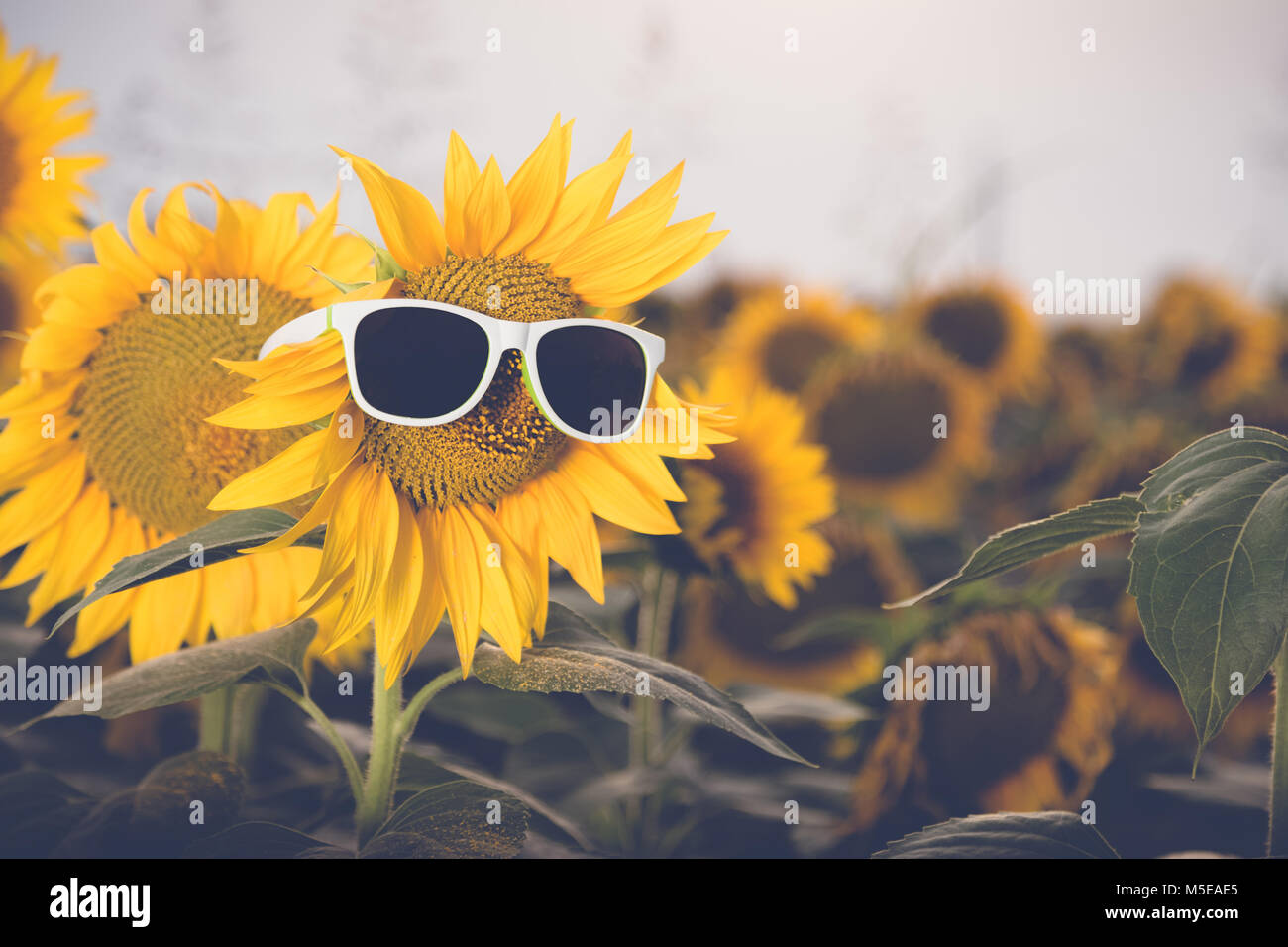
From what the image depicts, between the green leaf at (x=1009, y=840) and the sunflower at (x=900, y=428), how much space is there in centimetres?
68

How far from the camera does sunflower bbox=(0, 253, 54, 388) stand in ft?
2.56

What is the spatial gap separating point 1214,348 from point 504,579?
1561mm

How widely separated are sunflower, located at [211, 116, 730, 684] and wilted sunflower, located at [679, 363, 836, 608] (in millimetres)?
259

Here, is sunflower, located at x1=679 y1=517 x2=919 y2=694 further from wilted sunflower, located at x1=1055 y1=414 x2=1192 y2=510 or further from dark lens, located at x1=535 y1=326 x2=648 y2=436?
dark lens, located at x1=535 y1=326 x2=648 y2=436

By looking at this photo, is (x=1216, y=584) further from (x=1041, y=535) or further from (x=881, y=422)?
(x=881, y=422)

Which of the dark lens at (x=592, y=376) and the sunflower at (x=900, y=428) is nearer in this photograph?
the dark lens at (x=592, y=376)

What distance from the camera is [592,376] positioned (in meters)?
0.40

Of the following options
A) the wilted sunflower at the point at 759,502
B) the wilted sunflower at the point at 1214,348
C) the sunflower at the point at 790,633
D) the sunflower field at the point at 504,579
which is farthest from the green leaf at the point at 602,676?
the wilted sunflower at the point at 1214,348

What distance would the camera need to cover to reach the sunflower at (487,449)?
374 mm

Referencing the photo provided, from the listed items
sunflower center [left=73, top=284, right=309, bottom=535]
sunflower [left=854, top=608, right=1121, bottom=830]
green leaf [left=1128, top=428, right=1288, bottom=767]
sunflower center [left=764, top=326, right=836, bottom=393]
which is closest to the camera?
green leaf [left=1128, top=428, right=1288, bottom=767]

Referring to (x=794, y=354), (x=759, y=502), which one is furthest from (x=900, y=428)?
(x=759, y=502)

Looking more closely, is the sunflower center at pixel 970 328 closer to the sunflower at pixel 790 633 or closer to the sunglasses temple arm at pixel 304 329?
the sunflower at pixel 790 633

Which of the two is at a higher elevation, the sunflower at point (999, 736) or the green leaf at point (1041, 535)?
the green leaf at point (1041, 535)

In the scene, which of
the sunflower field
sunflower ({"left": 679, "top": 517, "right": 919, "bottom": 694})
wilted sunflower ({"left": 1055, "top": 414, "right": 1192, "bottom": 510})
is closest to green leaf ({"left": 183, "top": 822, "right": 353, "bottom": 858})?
the sunflower field
